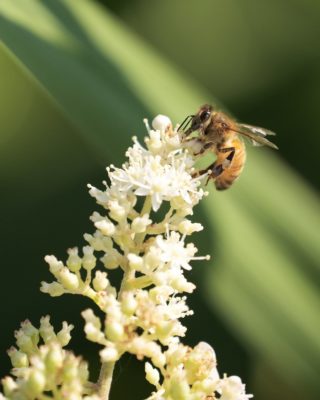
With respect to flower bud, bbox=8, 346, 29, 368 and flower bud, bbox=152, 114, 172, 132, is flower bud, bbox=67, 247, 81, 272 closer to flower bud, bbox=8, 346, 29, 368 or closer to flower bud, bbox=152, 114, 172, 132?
flower bud, bbox=8, 346, 29, 368

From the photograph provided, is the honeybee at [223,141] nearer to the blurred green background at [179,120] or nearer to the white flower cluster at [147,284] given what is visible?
the blurred green background at [179,120]

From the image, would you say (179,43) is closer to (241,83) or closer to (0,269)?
(241,83)

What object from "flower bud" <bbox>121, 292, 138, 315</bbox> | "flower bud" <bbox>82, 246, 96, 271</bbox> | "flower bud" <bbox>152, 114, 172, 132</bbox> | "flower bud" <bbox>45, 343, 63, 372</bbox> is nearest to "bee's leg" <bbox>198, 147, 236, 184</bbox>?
"flower bud" <bbox>152, 114, 172, 132</bbox>

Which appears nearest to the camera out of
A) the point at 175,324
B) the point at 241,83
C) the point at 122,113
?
the point at 175,324

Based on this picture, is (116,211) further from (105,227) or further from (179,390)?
(179,390)

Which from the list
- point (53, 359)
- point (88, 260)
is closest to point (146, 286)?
point (88, 260)

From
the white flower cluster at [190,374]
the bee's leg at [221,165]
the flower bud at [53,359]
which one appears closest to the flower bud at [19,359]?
the flower bud at [53,359]

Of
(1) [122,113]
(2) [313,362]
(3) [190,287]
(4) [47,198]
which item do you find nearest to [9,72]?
(4) [47,198]
